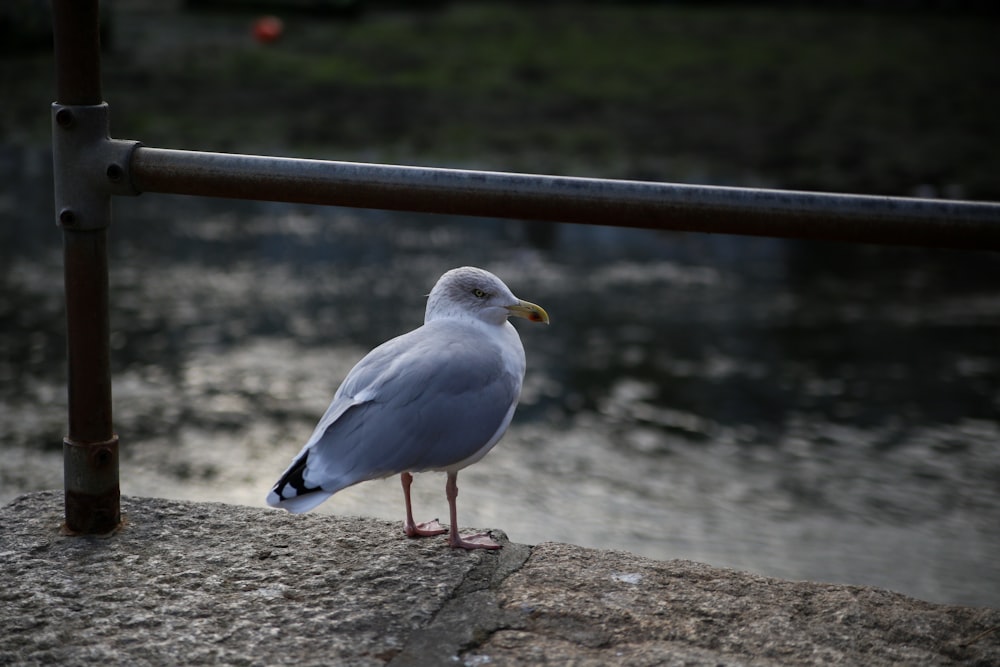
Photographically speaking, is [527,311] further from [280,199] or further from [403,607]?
[403,607]

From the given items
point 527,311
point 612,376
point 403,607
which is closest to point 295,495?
point 403,607

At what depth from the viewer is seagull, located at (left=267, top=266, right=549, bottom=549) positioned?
2.13m

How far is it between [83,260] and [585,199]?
34.8 inches

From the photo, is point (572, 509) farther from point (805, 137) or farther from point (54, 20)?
point (805, 137)

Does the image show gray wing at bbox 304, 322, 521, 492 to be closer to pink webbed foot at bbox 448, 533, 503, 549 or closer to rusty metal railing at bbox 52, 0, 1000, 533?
pink webbed foot at bbox 448, 533, 503, 549

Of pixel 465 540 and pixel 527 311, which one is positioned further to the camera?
pixel 527 311

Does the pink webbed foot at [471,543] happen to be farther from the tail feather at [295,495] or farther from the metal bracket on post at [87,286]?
the metal bracket on post at [87,286]

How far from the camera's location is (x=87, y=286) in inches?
86.7

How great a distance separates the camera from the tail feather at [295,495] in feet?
6.80

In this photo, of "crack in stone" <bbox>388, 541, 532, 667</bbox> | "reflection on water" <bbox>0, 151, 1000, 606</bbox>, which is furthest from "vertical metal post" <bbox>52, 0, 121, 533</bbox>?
"reflection on water" <bbox>0, 151, 1000, 606</bbox>

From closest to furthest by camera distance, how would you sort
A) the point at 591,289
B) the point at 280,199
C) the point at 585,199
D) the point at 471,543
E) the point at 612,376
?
the point at 585,199 < the point at 280,199 < the point at 471,543 < the point at 612,376 < the point at 591,289

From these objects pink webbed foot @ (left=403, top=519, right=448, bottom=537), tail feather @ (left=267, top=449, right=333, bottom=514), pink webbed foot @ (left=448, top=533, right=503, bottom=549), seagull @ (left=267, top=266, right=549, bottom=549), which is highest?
seagull @ (left=267, top=266, right=549, bottom=549)

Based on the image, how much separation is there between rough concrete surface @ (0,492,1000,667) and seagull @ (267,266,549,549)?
0.16m

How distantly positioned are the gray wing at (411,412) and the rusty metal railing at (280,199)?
12.4 inches
